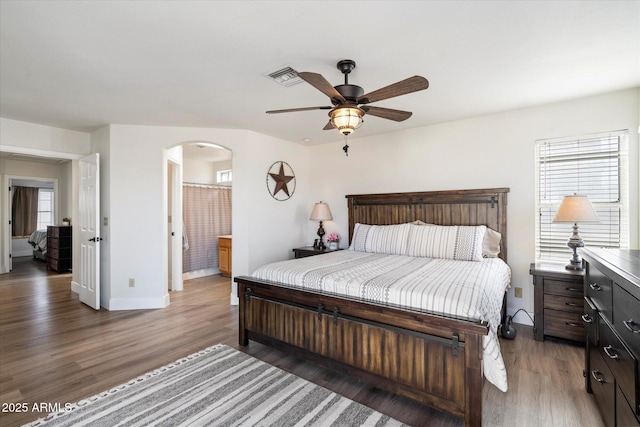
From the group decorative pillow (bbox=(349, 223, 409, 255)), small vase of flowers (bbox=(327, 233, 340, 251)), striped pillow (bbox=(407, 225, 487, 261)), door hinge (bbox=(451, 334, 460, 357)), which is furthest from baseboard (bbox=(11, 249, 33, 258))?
door hinge (bbox=(451, 334, 460, 357))

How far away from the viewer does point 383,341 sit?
6.84ft

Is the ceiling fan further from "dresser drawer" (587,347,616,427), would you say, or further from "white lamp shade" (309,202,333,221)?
"white lamp shade" (309,202,333,221)

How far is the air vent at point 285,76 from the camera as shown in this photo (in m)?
2.53

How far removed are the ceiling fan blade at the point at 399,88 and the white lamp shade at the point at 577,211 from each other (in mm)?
1993

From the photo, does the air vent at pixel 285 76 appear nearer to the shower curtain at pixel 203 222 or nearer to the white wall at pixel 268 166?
the white wall at pixel 268 166

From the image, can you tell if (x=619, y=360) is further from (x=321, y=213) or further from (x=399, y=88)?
(x=321, y=213)

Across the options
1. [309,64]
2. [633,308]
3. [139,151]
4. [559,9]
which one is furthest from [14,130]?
[633,308]

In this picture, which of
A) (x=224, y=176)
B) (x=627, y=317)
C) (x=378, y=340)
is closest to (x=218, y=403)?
(x=378, y=340)

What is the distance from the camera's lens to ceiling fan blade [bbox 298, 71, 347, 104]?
189 centimetres

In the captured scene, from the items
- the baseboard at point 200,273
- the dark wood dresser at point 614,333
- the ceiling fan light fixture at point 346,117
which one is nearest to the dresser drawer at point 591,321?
the dark wood dresser at point 614,333

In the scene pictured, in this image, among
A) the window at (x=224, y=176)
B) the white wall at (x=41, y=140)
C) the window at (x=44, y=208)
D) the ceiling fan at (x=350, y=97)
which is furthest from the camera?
the window at (x=44, y=208)

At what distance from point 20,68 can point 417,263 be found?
3.81 m

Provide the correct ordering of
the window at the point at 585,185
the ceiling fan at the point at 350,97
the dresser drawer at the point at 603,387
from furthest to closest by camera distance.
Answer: the window at the point at 585,185 < the ceiling fan at the point at 350,97 < the dresser drawer at the point at 603,387

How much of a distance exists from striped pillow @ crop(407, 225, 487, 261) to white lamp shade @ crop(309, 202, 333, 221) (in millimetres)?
1459
